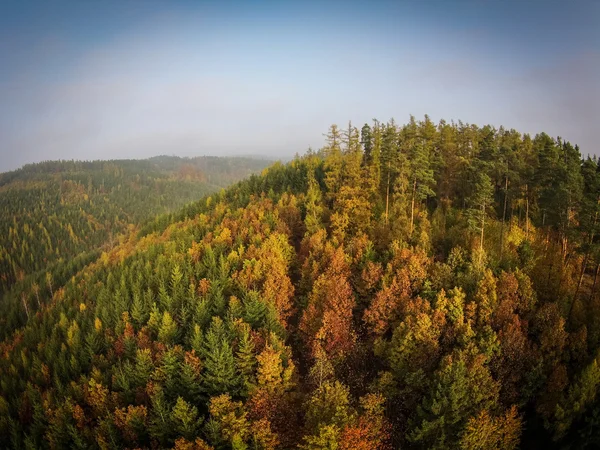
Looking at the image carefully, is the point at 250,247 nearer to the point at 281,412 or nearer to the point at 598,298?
the point at 281,412

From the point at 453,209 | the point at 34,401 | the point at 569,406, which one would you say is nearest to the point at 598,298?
the point at 569,406

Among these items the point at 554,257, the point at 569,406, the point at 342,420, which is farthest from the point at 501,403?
the point at 554,257

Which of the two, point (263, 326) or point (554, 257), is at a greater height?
point (554, 257)

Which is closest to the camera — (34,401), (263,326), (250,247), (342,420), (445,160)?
(342,420)

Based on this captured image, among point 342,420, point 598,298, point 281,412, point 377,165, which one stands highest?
point 377,165

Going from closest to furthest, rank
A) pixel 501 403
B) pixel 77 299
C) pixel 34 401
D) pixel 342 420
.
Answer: pixel 342 420 < pixel 501 403 < pixel 34 401 < pixel 77 299

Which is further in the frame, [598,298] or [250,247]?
[250,247]
